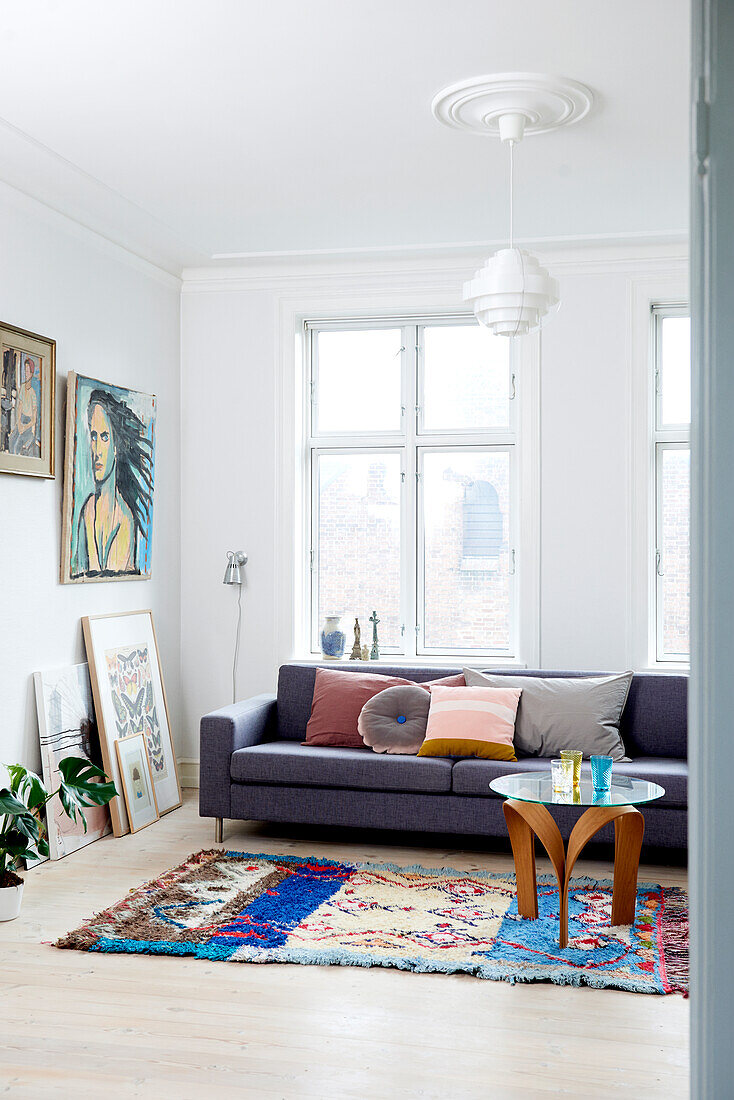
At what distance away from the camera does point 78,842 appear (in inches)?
182

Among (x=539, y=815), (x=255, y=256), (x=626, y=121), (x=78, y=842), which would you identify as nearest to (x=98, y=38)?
(x=626, y=121)

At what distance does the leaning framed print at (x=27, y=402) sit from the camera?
13.9ft

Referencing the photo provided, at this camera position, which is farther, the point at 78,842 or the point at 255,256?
the point at 255,256

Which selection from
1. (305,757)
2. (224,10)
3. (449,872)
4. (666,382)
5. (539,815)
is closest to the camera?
(224,10)

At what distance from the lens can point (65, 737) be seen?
464 cm

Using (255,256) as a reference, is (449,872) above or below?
below

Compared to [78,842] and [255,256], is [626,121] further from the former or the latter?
[78,842]

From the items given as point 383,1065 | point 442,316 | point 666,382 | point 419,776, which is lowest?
point 383,1065

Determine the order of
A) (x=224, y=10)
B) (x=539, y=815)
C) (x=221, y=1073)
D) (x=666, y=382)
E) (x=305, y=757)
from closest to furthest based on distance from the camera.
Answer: (x=221, y=1073) → (x=224, y=10) → (x=539, y=815) → (x=305, y=757) → (x=666, y=382)

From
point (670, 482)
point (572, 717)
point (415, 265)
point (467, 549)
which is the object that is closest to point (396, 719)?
point (572, 717)

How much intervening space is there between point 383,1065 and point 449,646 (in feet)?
10.6

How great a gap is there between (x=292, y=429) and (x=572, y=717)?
2.26 meters

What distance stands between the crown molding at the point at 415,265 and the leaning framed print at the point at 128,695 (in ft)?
6.44

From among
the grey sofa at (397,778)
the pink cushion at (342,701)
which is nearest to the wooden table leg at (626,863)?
the grey sofa at (397,778)
